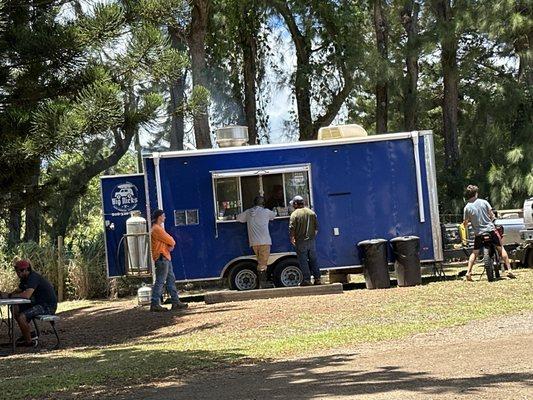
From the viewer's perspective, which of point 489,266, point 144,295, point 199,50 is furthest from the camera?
point 199,50

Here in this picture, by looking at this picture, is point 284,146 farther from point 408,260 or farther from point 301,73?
point 301,73

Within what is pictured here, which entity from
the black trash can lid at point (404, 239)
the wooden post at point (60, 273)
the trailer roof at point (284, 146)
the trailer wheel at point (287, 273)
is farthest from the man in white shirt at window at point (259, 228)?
the wooden post at point (60, 273)

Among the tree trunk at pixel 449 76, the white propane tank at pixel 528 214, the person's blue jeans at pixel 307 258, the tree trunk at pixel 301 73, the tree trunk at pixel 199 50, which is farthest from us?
the tree trunk at pixel 301 73

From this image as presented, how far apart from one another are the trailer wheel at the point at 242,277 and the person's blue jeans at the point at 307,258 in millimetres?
1105

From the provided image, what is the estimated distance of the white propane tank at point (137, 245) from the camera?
18625 mm

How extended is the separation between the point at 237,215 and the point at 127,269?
249cm

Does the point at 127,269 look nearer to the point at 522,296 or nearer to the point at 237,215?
the point at 237,215

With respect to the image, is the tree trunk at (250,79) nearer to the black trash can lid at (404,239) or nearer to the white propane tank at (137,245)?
the white propane tank at (137,245)

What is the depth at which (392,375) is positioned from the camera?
867 centimetres

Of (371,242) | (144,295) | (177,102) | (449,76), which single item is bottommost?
(144,295)

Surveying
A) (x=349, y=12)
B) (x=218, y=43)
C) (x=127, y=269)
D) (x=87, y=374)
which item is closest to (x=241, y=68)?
(x=218, y=43)

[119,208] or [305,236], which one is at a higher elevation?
[119,208]

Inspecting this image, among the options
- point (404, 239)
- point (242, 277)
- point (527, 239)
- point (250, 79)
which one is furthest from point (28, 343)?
point (250, 79)

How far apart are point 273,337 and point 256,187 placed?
20.0ft
